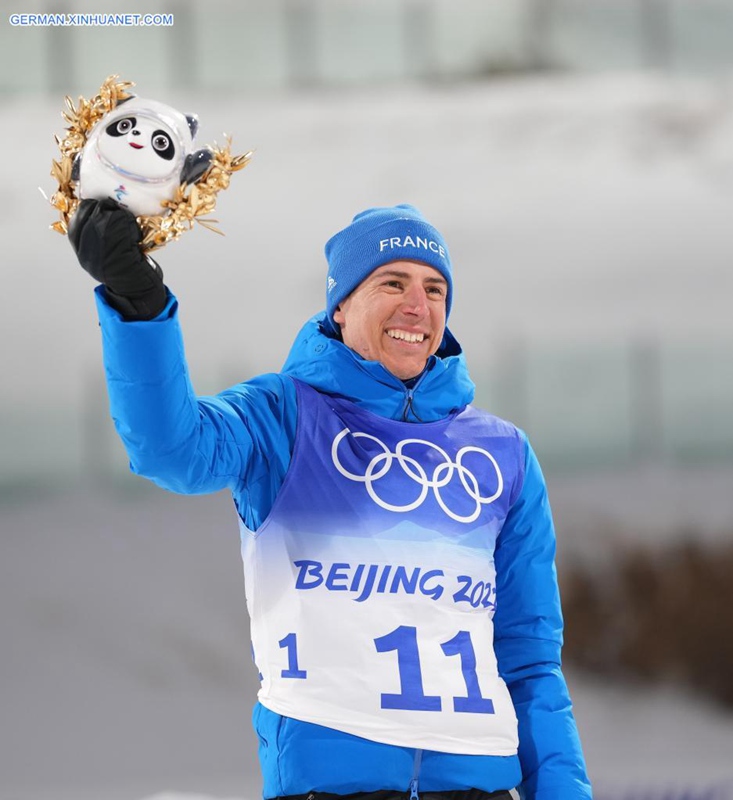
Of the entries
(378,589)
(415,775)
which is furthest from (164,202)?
(415,775)

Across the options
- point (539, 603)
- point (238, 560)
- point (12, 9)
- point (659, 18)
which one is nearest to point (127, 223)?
point (539, 603)

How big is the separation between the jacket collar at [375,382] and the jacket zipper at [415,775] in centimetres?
43

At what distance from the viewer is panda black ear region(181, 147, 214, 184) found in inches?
52.1

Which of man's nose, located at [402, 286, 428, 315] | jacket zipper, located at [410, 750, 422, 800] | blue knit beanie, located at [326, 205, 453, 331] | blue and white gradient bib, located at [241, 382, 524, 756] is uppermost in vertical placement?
blue knit beanie, located at [326, 205, 453, 331]

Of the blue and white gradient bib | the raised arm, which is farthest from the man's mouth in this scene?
the raised arm

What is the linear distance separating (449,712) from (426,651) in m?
0.08

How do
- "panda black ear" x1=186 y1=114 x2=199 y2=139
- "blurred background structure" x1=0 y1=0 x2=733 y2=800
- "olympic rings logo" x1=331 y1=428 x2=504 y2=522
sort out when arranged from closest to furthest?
"panda black ear" x1=186 y1=114 x2=199 y2=139 < "olympic rings logo" x1=331 y1=428 x2=504 y2=522 < "blurred background structure" x1=0 y1=0 x2=733 y2=800

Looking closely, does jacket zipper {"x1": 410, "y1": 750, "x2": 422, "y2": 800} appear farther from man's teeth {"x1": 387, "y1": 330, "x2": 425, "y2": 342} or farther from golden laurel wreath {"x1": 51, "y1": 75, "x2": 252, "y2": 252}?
golden laurel wreath {"x1": 51, "y1": 75, "x2": 252, "y2": 252}

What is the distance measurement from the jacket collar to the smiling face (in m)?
0.02

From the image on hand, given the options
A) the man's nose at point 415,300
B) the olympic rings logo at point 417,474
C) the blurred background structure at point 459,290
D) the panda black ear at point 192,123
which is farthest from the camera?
the blurred background structure at point 459,290

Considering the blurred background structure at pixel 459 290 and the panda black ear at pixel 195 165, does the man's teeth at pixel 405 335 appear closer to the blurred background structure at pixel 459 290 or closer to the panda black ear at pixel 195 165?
the panda black ear at pixel 195 165

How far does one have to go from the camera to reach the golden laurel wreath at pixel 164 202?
1.29 meters

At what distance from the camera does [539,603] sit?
5.34 feet

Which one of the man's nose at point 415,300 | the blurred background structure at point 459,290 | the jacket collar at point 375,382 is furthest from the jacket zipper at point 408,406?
the blurred background structure at point 459,290
